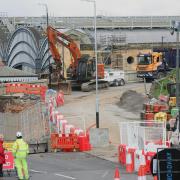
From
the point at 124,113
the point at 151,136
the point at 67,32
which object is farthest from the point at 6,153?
the point at 67,32

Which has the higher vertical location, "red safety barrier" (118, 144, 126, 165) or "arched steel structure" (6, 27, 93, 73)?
"arched steel structure" (6, 27, 93, 73)

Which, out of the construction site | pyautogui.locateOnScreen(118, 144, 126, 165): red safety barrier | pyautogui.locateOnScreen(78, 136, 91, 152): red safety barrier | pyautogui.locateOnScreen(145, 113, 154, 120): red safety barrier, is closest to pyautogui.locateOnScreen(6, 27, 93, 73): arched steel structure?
the construction site

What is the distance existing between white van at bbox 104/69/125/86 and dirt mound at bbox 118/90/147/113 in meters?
12.7

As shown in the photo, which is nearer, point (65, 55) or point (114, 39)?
point (65, 55)

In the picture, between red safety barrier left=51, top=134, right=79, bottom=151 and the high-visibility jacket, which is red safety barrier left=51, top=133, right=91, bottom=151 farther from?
the high-visibility jacket

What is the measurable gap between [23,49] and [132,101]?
3269 cm

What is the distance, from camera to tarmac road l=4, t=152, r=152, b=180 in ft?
62.2

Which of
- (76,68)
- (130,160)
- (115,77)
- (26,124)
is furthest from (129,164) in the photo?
(115,77)

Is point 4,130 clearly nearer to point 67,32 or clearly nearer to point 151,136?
point 151,136

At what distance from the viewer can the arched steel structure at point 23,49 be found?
7669cm

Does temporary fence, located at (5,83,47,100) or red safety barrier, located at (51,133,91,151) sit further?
temporary fence, located at (5,83,47,100)

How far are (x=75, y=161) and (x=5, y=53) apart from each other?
6036 cm

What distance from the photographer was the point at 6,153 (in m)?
19.0

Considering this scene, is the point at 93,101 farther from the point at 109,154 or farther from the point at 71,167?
the point at 71,167
